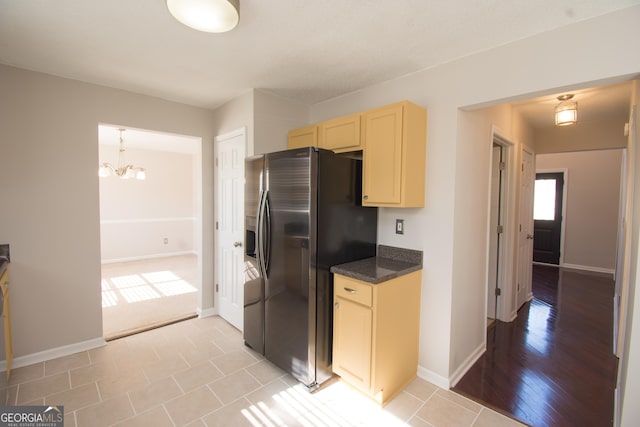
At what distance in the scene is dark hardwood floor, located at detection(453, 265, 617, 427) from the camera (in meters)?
2.02

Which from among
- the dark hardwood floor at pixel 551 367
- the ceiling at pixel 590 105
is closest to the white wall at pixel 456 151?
the dark hardwood floor at pixel 551 367

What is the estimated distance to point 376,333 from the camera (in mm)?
1971

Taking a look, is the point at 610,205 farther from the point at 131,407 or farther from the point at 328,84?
the point at 131,407

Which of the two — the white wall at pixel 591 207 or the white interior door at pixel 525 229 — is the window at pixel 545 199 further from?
the white interior door at pixel 525 229

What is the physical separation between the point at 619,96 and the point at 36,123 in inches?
216

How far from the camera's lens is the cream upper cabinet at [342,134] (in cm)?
241

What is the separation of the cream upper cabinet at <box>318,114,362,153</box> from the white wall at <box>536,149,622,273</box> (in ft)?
18.5

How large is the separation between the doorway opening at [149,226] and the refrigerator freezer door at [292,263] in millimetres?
1849

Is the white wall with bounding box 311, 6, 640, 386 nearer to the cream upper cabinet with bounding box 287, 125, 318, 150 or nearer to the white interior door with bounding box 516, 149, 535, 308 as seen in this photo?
the cream upper cabinet with bounding box 287, 125, 318, 150

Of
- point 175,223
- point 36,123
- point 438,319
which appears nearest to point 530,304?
point 438,319

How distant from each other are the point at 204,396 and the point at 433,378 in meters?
1.76

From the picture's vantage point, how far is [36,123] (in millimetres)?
2482

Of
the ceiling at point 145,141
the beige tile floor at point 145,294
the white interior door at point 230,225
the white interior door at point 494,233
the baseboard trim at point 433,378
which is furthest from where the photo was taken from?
the ceiling at point 145,141

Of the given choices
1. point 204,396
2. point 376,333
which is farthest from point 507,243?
point 204,396
